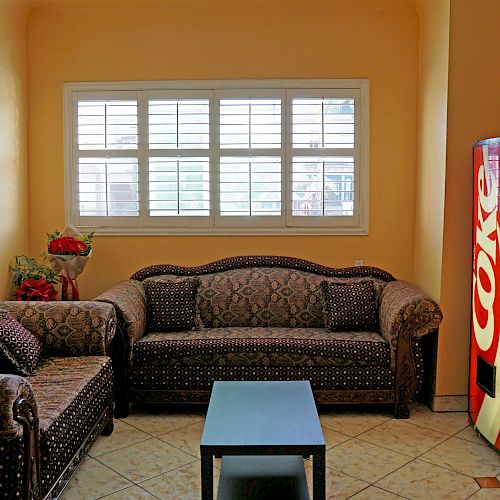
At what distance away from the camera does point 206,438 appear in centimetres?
251

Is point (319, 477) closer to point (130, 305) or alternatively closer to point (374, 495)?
point (374, 495)

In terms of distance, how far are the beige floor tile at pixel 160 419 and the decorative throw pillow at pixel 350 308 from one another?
3.61 ft

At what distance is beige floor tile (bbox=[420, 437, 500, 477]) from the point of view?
10.5 ft

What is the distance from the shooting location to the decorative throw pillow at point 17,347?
3146 millimetres

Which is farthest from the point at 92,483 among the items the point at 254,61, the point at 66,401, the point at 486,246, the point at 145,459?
the point at 254,61

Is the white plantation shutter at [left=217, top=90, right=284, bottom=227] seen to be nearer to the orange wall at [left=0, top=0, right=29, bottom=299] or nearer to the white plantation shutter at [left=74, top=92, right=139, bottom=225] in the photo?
the white plantation shutter at [left=74, top=92, right=139, bottom=225]

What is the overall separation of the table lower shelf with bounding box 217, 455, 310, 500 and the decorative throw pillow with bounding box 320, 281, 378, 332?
1.53 m

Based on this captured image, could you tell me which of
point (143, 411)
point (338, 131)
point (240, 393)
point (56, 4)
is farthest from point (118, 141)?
point (240, 393)

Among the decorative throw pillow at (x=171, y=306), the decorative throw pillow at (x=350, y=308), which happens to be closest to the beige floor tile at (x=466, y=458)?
the decorative throw pillow at (x=350, y=308)

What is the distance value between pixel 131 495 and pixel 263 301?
6.32 feet

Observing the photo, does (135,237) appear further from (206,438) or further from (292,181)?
(206,438)

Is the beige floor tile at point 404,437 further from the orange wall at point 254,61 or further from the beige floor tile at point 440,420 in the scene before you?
the orange wall at point 254,61

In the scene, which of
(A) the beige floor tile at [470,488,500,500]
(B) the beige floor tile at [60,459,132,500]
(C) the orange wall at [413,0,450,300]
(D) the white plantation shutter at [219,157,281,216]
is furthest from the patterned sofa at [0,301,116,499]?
(C) the orange wall at [413,0,450,300]

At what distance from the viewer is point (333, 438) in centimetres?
364
